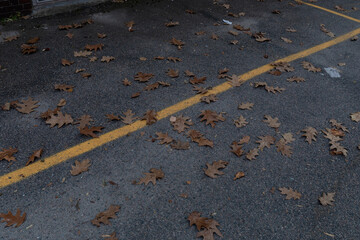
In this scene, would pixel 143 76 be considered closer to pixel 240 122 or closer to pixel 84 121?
pixel 84 121

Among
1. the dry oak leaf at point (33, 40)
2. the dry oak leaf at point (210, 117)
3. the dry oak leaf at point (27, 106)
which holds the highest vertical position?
the dry oak leaf at point (33, 40)

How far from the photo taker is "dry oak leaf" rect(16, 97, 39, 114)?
12.4 ft

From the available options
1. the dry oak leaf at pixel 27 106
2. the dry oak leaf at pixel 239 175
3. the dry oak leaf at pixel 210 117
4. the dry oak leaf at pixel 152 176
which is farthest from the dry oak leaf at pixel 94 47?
the dry oak leaf at pixel 239 175

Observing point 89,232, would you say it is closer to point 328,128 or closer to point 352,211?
point 352,211

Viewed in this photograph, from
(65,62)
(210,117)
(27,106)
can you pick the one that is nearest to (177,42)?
(65,62)

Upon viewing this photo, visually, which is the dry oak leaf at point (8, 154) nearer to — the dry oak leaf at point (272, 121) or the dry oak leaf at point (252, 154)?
the dry oak leaf at point (252, 154)

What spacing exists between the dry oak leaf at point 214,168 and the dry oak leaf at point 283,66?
243cm

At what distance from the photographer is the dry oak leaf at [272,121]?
3.77 m

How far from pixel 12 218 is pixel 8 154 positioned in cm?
82

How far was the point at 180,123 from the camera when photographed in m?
3.70

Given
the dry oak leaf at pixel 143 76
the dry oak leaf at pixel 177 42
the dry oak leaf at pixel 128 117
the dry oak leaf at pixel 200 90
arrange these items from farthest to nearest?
the dry oak leaf at pixel 177 42 < the dry oak leaf at pixel 143 76 < the dry oak leaf at pixel 200 90 < the dry oak leaf at pixel 128 117

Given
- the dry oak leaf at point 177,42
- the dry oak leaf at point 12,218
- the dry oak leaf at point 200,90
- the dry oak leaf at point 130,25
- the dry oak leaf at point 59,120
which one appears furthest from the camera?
the dry oak leaf at point 130,25

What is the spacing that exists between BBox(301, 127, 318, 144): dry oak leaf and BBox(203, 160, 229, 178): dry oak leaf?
44.6 inches

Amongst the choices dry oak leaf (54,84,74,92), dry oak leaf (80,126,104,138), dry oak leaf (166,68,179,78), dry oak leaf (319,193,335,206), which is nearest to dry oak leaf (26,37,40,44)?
dry oak leaf (54,84,74,92)
